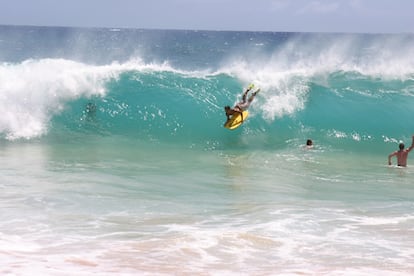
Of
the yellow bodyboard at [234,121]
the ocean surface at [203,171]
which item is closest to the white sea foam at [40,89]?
the ocean surface at [203,171]

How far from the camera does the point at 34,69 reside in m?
20.8

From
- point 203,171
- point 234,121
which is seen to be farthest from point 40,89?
point 203,171

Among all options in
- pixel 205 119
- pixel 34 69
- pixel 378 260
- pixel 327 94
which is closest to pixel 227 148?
pixel 205 119

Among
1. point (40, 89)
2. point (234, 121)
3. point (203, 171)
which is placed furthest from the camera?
point (40, 89)

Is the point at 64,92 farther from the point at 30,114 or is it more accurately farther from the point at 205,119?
the point at 205,119

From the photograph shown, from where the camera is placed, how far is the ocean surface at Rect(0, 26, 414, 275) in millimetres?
6848

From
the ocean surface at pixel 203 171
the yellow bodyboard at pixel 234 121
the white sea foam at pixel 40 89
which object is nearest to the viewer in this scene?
the ocean surface at pixel 203 171

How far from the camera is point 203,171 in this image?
12.8 meters

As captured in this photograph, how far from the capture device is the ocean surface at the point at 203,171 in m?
6.85

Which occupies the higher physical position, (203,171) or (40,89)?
(40,89)

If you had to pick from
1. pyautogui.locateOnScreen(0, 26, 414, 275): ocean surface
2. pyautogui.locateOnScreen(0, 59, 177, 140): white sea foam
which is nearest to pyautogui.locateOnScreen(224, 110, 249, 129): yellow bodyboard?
pyautogui.locateOnScreen(0, 26, 414, 275): ocean surface

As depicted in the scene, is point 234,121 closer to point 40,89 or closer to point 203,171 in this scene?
point 203,171

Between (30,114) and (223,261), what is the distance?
12.7 meters

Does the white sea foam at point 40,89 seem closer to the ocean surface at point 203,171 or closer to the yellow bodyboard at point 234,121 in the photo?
the ocean surface at point 203,171
